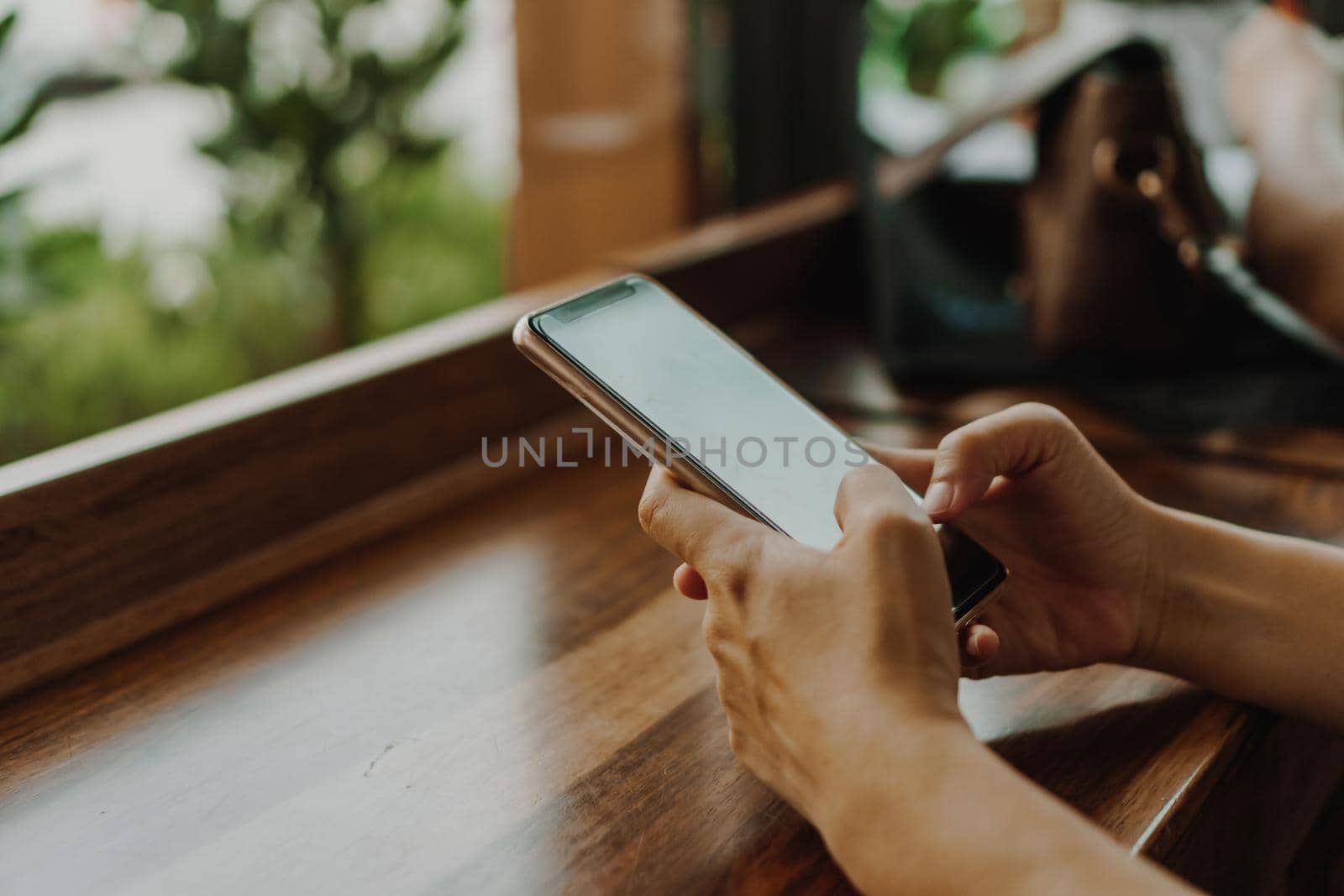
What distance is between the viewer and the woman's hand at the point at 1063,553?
0.61 meters

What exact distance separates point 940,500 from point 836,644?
0.45 ft

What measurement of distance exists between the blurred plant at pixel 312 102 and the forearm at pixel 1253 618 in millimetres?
1806

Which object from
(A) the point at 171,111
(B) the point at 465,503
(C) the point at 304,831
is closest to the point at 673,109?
(A) the point at 171,111

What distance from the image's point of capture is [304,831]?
0.53m

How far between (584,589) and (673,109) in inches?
67.7

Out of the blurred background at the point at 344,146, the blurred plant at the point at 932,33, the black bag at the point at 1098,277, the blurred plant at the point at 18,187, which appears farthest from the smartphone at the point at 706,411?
the blurred plant at the point at 932,33

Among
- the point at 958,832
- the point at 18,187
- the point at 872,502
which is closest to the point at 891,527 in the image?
the point at 872,502

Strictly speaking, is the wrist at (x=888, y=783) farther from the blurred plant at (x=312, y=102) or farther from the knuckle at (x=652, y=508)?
the blurred plant at (x=312, y=102)

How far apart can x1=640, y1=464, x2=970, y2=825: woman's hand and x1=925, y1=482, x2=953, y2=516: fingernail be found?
0.06m

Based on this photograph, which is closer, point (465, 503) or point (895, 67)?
point (465, 503)

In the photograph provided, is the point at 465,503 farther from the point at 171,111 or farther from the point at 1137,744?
the point at 171,111

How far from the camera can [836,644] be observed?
484mm

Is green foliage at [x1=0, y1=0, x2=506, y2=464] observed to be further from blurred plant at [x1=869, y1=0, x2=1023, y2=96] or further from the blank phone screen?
the blank phone screen

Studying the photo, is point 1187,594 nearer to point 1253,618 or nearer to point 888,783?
point 1253,618
